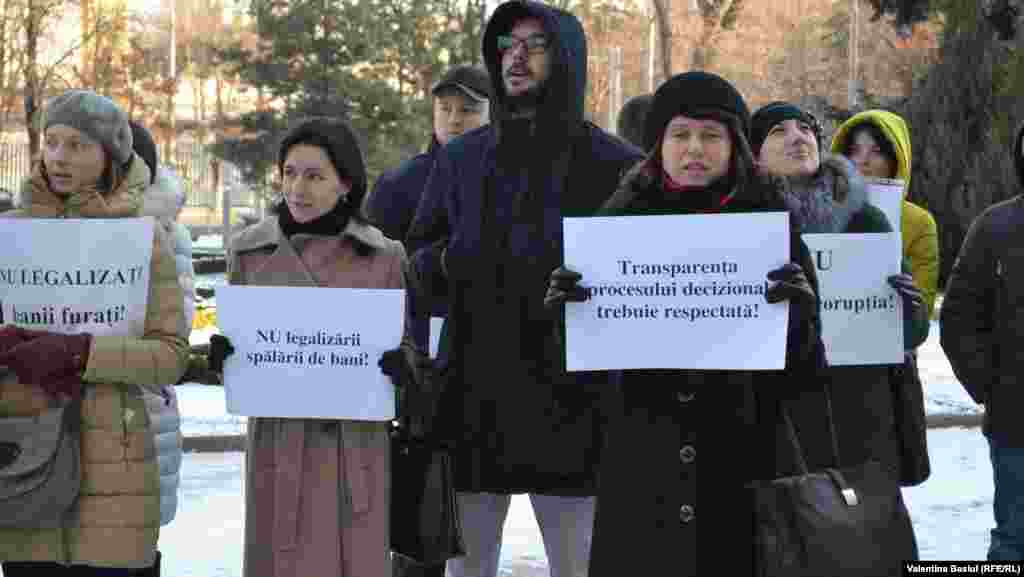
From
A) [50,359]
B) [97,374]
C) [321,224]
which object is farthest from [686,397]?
[50,359]

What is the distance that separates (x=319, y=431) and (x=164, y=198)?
150 centimetres

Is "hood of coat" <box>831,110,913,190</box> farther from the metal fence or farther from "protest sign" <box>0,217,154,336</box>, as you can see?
the metal fence

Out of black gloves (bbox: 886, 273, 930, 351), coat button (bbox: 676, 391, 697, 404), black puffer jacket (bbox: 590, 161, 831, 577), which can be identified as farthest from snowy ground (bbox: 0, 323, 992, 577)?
coat button (bbox: 676, 391, 697, 404)

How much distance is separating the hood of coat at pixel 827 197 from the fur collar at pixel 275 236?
139 centimetres

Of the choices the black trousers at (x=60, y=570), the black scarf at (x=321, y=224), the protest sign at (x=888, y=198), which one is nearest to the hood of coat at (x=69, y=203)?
the black scarf at (x=321, y=224)

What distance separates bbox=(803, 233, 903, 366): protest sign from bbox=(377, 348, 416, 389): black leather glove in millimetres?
1431

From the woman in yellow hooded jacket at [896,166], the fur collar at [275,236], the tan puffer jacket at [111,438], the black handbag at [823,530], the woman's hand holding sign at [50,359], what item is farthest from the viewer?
the woman in yellow hooded jacket at [896,166]

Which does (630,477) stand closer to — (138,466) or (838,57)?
(138,466)

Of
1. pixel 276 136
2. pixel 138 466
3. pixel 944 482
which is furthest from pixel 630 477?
pixel 276 136

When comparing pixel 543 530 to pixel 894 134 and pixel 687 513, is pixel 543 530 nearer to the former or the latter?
pixel 687 513

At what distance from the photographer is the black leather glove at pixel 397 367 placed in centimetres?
424

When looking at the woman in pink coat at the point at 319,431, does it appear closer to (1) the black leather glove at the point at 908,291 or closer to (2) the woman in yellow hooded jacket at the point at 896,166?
(1) the black leather glove at the point at 908,291

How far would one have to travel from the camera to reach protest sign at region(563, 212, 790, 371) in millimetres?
3812

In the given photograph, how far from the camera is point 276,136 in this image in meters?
24.6
